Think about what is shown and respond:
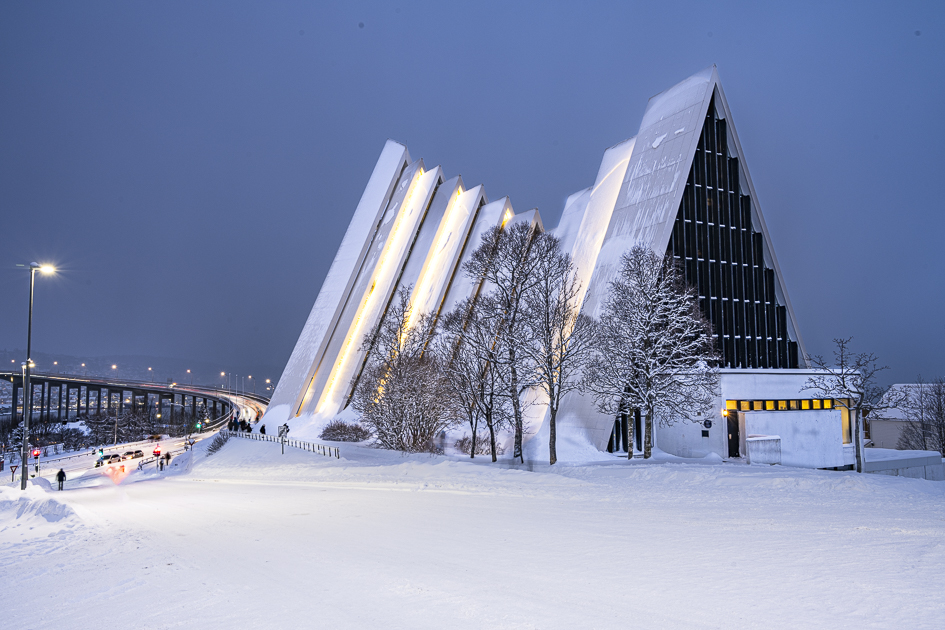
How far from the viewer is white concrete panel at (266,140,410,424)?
38344mm

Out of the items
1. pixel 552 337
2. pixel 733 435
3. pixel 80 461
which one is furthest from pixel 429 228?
pixel 80 461

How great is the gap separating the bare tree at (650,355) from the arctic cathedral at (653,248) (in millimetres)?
2500

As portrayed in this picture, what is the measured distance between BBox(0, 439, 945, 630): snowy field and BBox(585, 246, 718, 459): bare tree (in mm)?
6396

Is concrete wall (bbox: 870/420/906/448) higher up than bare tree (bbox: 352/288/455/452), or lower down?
lower down

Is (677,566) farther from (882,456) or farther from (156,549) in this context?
(882,456)

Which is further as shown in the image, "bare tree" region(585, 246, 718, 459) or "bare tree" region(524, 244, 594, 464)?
"bare tree" region(585, 246, 718, 459)

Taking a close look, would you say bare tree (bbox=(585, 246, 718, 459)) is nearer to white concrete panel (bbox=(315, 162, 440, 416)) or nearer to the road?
white concrete panel (bbox=(315, 162, 440, 416))

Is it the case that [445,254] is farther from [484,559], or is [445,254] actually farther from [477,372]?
[484,559]

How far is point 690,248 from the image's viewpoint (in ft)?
92.8

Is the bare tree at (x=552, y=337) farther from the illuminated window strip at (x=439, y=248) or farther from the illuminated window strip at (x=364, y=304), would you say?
the illuminated window strip at (x=364, y=304)

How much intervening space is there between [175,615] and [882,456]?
29.0m

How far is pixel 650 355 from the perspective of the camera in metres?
20.7

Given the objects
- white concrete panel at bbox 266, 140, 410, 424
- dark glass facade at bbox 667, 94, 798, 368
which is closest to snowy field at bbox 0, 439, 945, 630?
dark glass facade at bbox 667, 94, 798, 368

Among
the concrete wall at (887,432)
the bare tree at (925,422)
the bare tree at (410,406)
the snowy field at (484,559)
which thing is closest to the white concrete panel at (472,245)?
the bare tree at (410,406)
